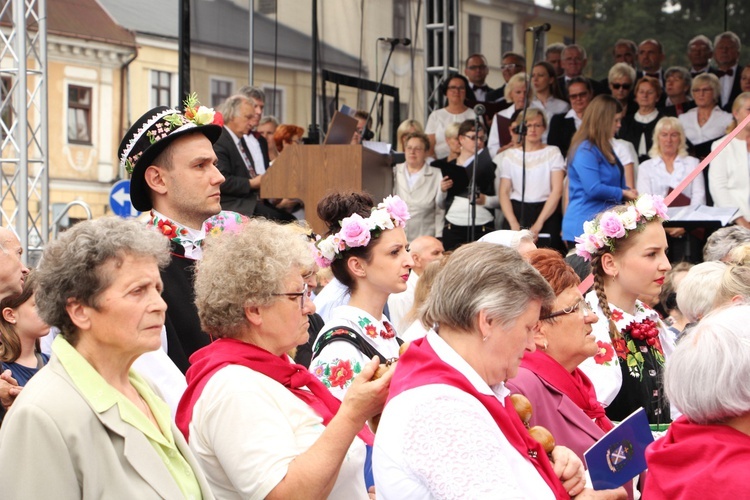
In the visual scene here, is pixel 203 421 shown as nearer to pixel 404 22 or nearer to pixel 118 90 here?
pixel 404 22

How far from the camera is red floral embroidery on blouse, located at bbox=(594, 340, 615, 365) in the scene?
15.1 feet

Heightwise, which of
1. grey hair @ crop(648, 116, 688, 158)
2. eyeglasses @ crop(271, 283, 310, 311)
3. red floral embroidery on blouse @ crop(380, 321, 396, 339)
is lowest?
red floral embroidery on blouse @ crop(380, 321, 396, 339)

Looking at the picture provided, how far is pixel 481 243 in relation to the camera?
3131 millimetres

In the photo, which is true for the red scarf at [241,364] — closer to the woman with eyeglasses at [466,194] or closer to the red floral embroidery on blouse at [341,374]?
the red floral embroidery on blouse at [341,374]

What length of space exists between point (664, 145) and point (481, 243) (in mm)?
6710

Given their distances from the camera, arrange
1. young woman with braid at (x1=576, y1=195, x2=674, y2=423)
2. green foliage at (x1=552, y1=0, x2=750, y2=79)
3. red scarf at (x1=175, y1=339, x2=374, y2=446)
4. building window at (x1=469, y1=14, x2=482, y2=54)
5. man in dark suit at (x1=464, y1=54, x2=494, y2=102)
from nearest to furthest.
A: 1. red scarf at (x1=175, y1=339, x2=374, y2=446)
2. young woman with braid at (x1=576, y1=195, x2=674, y2=423)
3. man in dark suit at (x1=464, y1=54, x2=494, y2=102)
4. green foliage at (x1=552, y1=0, x2=750, y2=79)
5. building window at (x1=469, y1=14, x2=482, y2=54)

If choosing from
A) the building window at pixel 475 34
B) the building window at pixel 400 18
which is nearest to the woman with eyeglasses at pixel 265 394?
the building window at pixel 400 18

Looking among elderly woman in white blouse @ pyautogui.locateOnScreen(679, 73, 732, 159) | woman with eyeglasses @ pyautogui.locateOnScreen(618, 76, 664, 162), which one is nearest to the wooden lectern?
woman with eyeglasses @ pyautogui.locateOnScreen(618, 76, 664, 162)

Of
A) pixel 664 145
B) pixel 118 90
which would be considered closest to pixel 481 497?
pixel 664 145

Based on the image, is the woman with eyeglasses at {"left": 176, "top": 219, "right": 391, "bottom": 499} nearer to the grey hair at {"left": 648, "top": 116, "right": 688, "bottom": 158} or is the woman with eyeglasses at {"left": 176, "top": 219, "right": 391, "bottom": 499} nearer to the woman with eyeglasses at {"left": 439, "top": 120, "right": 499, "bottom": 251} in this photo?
the woman with eyeglasses at {"left": 439, "top": 120, "right": 499, "bottom": 251}

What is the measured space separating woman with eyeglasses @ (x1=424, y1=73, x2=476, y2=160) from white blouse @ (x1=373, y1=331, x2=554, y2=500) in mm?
8151

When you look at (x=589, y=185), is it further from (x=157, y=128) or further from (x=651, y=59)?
(x=157, y=128)

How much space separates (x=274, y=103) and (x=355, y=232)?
840cm

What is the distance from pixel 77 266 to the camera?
2795 millimetres
